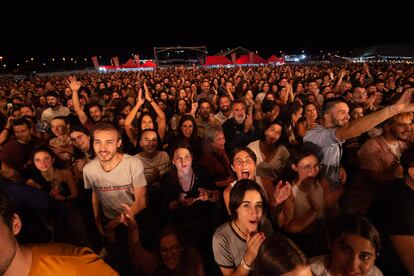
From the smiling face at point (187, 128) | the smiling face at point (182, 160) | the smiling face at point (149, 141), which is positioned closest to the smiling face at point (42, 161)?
the smiling face at point (149, 141)

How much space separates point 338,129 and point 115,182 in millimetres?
2210

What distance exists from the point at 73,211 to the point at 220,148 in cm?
201

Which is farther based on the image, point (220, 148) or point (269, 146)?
point (220, 148)

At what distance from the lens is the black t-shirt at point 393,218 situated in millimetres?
1888

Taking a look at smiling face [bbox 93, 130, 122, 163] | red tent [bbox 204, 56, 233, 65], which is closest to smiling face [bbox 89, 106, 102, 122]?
smiling face [bbox 93, 130, 122, 163]

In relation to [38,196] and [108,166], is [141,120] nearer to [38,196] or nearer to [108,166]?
[108,166]

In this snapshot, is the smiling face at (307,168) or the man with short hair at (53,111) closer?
the smiling face at (307,168)

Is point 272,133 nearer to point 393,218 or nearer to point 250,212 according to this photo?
point 250,212

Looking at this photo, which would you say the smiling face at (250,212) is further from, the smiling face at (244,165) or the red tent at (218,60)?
the red tent at (218,60)

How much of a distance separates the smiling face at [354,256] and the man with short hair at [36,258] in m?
1.41

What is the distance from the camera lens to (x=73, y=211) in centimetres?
298

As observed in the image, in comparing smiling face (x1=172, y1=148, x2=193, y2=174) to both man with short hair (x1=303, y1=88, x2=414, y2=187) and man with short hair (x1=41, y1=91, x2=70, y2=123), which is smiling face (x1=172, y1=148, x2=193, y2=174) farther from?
man with short hair (x1=41, y1=91, x2=70, y2=123)

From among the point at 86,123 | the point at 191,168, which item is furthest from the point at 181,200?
the point at 86,123

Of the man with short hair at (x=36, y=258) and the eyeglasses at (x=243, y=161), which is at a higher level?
the man with short hair at (x=36, y=258)
